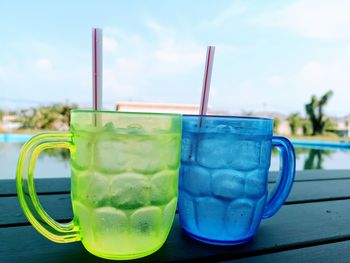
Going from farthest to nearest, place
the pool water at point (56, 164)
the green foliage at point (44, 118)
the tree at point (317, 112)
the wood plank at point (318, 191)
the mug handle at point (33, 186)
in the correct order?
the tree at point (317, 112)
the green foliage at point (44, 118)
the pool water at point (56, 164)
the wood plank at point (318, 191)
the mug handle at point (33, 186)

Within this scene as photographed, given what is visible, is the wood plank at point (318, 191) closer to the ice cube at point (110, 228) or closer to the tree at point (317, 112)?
the ice cube at point (110, 228)

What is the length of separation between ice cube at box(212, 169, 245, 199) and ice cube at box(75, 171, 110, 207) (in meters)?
0.13

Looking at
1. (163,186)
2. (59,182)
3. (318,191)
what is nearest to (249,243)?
(163,186)

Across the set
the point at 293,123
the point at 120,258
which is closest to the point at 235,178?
the point at 120,258

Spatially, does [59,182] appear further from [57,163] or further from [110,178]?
[57,163]

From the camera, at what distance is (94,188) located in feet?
1.03

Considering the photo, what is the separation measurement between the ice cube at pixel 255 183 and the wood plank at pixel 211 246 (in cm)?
7

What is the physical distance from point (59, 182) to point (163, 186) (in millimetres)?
482

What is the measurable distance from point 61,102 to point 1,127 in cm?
221

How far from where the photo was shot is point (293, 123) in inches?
504

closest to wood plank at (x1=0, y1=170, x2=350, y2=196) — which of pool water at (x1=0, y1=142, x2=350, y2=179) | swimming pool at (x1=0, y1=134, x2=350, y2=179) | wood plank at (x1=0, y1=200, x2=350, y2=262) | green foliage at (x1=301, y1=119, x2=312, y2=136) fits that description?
wood plank at (x1=0, y1=200, x2=350, y2=262)

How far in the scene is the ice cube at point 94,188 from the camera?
312 mm

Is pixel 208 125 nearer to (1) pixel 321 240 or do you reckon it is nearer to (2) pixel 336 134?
(1) pixel 321 240

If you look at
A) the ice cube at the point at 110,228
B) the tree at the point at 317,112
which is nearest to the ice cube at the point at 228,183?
the ice cube at the point at 110,228
